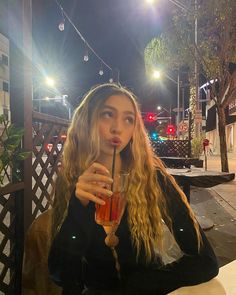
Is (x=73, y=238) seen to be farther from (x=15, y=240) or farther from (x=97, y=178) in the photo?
(x=15, y=240)

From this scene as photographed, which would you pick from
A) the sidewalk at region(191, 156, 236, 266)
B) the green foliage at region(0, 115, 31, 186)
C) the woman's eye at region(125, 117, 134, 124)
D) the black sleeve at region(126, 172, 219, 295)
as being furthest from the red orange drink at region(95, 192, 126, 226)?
the sidewalk at region(191, 156, 236, 266)

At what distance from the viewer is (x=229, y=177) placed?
5.35 meters

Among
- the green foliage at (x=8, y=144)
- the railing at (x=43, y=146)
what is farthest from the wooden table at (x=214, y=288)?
the railing at (x=43, y=146)

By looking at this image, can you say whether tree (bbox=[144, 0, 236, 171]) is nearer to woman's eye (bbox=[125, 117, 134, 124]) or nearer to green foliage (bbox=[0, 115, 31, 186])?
green foliage (bbox=[0, 115, 31, 186])

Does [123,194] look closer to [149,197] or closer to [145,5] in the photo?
[149,197]

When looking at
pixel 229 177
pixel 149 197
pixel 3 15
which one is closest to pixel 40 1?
pixel 3 15

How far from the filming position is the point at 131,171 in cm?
159

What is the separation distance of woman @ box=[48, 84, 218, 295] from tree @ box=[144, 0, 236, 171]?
10238mm

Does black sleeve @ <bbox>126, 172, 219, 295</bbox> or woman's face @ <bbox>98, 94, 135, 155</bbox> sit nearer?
black sleeve @ <bbox>126, 172, 219, 295</bbox>

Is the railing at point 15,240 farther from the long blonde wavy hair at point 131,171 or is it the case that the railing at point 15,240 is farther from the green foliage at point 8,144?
the long blonde wavy hair at point 131,171

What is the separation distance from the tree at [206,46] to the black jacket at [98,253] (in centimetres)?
1045

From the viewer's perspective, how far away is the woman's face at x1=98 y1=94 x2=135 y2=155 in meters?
1.50

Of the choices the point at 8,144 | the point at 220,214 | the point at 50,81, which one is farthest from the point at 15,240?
the point at 50,81

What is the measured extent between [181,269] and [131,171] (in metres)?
0.47
